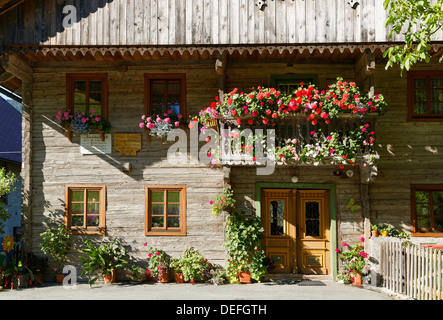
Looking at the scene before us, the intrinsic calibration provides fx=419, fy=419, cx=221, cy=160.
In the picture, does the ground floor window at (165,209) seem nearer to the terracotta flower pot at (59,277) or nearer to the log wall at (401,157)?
the terracotta flower pot at (59,277)

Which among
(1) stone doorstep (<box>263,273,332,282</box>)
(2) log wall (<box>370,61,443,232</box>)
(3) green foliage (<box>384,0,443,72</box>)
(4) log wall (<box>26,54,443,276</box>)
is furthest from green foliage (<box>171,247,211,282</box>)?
(3) green foliage (<box>384,0,443,72</box>)

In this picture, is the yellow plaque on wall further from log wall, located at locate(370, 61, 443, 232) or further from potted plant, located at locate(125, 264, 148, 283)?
log wall, located at locate(370, 61, 443, 232)

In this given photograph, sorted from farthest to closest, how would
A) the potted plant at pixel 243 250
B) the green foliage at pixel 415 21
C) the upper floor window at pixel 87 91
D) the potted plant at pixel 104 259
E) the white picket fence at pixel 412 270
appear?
the upper floor window at pixel 87 91
the potted plant at pixel 104 259
the potted plant at pixel 243 250
the white picket fence at pixel 412 270
the green foliage at pixel 415 21

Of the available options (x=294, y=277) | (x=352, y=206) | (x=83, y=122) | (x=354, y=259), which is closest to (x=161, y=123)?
(x=83, y=122)

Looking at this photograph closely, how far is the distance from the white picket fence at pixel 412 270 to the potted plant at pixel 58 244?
8.45 metres

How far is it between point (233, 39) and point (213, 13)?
2.95 feet

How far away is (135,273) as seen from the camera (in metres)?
11.3

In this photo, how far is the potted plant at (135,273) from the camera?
11297 mm

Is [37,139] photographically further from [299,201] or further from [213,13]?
[299,201]

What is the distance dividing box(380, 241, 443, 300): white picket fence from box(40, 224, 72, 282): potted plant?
8.45 meters

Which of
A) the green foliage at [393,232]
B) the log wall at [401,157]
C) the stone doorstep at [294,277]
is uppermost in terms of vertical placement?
the log wall at [401,157]

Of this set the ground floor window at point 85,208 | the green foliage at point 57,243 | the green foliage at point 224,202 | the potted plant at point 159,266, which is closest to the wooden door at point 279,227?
the green foliage at point 224,202

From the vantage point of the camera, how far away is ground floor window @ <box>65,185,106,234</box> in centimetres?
1181

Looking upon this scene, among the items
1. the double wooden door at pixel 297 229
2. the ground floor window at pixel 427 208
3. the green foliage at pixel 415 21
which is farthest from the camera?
the double wooden door at pixel 297 229
